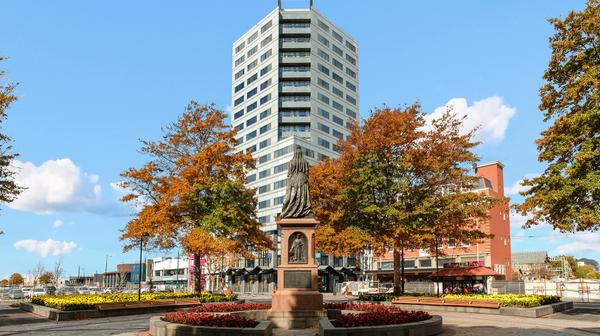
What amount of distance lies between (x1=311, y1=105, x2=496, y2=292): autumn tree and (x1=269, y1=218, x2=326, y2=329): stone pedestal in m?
11.8

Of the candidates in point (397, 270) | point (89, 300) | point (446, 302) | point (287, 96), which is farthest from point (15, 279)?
point (446, 302)

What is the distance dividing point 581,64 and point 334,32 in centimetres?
7649

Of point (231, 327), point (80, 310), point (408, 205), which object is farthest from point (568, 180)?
point (80, 310)

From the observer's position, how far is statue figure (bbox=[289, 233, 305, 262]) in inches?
758

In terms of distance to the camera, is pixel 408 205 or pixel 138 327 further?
pixel 408 205

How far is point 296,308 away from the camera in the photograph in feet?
60.4

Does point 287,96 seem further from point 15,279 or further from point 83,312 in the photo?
point 15,279

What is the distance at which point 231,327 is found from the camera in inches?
546

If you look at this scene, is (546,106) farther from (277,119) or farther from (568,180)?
(277,119)

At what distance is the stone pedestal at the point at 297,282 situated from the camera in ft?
59.7

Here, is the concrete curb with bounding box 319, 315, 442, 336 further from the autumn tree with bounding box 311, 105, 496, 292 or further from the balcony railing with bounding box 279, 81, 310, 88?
the balcony railing with bounding box 279, 81, 310, 88

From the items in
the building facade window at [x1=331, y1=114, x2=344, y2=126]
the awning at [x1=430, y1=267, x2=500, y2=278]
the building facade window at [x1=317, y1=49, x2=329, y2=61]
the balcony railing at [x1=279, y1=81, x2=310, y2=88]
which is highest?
the building facade window at [x1=317, y1=49, x2=329, y2=61]

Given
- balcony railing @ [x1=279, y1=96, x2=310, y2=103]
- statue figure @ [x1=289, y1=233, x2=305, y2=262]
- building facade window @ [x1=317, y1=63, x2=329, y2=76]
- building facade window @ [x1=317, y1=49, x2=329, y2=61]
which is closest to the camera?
statue figure @ [x1=289, y1=233, x2=305, y2=262]

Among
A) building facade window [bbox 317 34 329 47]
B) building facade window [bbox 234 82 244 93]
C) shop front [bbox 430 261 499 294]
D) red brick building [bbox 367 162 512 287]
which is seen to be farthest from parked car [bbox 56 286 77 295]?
building facade window [bbox 317 34 329 47]
